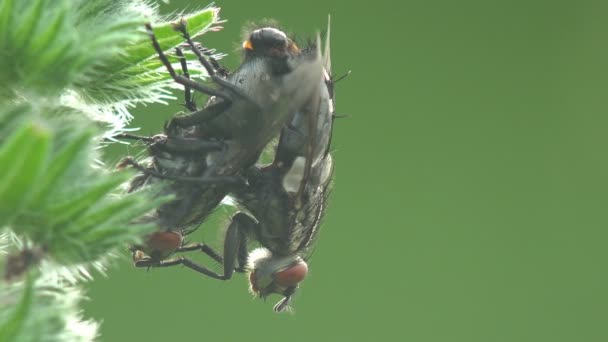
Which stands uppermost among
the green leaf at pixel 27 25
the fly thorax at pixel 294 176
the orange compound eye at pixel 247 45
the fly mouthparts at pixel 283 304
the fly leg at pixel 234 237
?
the green leaf at pixel 27 25

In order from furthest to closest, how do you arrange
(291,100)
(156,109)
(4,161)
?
(156,109) → (291,100) → (4,161)

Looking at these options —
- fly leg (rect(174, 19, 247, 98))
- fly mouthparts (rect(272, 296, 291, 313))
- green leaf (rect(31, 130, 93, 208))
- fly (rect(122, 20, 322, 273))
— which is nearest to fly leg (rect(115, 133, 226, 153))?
fly (rect(122, 20, 322, 273))

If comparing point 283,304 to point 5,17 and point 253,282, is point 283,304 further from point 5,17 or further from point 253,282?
point 5,17

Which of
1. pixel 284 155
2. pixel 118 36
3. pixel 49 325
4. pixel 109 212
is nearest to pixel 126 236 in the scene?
pixel 109 212

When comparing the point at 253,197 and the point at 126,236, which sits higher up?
the point at 126,236

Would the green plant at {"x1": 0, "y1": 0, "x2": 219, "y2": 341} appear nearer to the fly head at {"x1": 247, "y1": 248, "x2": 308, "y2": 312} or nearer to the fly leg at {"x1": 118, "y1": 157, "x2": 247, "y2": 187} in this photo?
the fly leg at {"x1": 118, "y1": 157, "x2": 247, "y2": 187}

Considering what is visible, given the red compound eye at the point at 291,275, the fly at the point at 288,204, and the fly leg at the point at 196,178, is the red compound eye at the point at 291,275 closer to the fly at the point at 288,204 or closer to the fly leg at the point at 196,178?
the fly at the point at 288,204

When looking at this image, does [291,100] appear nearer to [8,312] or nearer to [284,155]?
[284,155]

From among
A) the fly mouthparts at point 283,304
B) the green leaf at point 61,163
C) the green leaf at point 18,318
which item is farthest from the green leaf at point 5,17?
the fly mouthparts at point 283,304
